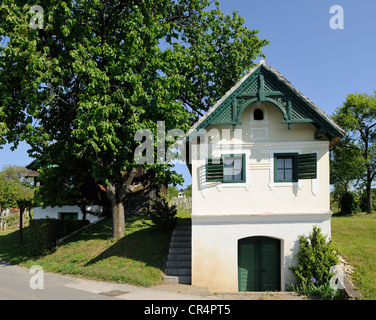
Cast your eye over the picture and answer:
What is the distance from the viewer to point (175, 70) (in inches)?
654

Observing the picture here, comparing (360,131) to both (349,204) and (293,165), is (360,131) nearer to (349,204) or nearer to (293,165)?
(349,204)

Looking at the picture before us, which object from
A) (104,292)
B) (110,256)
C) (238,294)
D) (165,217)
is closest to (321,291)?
(238,294)

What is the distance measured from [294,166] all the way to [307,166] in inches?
20.3

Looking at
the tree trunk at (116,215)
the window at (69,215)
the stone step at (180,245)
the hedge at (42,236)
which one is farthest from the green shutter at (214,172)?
the window at (69,215)

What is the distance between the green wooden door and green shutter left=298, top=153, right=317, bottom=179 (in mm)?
2929

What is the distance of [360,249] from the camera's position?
13.7 metres

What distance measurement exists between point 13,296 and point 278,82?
41.4ft

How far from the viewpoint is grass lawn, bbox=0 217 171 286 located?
1346 centimetres

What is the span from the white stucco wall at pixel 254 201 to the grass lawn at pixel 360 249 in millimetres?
1872

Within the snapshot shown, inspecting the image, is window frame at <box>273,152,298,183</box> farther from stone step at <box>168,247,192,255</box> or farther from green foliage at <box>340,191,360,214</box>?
green foliage at <box>340,191,360,214</box>

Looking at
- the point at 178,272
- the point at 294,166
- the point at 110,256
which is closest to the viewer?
the point at 294,166

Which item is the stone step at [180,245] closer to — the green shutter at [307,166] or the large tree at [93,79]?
the large tree at [93,79]
